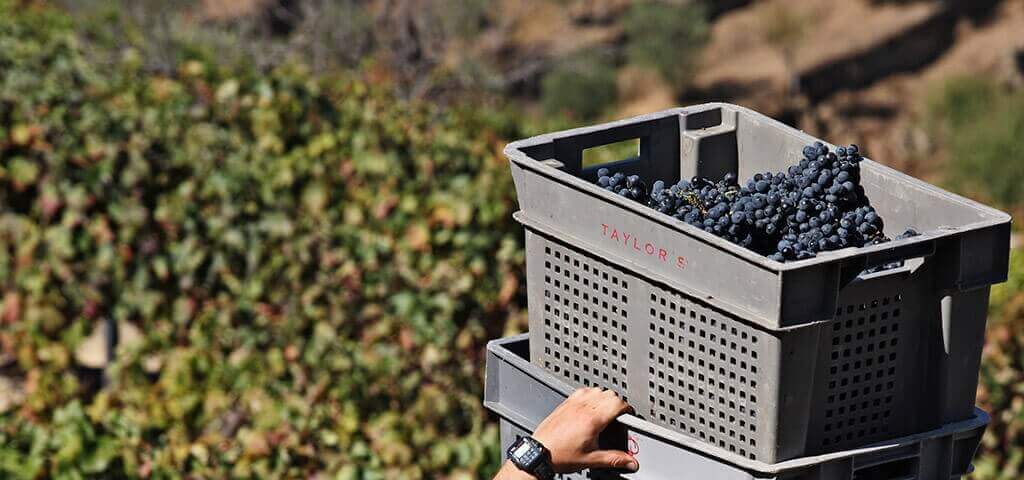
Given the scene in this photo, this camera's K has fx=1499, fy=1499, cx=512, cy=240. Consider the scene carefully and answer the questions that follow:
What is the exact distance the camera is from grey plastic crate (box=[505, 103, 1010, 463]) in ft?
6.79

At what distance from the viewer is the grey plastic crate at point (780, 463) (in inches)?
84.7

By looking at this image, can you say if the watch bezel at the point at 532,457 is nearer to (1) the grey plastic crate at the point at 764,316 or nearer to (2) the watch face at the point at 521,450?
(2) the watch face at the point at 521,450

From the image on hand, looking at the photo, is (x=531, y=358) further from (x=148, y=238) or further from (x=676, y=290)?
(x=148, y=238)

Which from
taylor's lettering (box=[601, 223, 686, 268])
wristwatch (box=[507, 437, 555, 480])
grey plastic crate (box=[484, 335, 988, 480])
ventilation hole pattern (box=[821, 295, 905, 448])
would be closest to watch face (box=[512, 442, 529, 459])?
wristwatch (box=[507, 437, 555, 480])

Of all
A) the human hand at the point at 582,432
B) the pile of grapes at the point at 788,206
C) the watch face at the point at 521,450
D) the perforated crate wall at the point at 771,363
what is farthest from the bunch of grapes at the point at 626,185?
the watch face at the point at 521,450

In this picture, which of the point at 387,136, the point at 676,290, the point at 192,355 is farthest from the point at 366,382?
the point at 676,290

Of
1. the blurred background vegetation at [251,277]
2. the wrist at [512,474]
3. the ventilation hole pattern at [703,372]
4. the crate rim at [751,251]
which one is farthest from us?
the blurred background vegetation at [251,277]

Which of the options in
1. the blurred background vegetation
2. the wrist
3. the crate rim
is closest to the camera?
the crate rim

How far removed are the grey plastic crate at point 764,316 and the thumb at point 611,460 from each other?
2.9 inches

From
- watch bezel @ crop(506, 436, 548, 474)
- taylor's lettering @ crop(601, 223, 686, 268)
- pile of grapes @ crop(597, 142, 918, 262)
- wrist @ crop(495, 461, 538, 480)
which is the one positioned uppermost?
pile of grapes @ crop(597, 142, 918, 262)

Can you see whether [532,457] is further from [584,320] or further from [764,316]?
[764,316]

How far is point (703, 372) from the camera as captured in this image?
218 cm

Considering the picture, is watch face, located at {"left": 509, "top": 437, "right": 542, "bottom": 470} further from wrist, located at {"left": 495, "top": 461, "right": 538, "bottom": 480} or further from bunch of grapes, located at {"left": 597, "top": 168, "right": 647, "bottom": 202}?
bunch of grapes, located at {"left": 597, "top": 168, "right": 647, "bottom": 202}

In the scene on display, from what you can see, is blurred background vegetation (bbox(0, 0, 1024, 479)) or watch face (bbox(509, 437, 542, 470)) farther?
blurred background vegetation (bbox(0, 0, 1024, 479))
